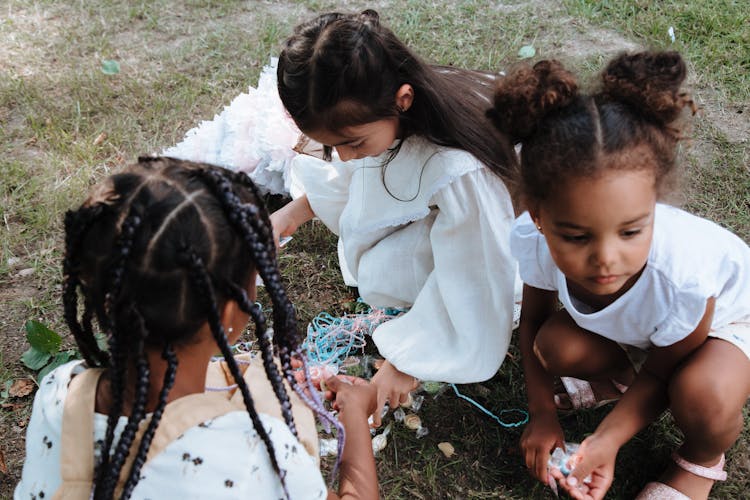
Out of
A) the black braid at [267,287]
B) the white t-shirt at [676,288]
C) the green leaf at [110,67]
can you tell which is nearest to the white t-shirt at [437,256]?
the white t-shirt at [676,288]

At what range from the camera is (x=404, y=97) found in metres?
1.84

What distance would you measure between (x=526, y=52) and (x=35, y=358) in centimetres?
236

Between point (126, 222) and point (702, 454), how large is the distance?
4.69 ft

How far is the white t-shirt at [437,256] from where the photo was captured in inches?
77.1

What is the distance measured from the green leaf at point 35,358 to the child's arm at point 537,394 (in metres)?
1.42

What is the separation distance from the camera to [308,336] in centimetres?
230

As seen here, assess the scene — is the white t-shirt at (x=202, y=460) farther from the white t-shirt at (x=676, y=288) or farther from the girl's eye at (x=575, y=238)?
the white t-shirt at (x=676, y=288)

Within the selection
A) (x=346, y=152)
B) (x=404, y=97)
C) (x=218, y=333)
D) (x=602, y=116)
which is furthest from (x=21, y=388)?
(x=602, y=116)

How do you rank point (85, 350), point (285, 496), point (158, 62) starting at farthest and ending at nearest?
point (158, 62) → point (85, 350) → point (285, 496)

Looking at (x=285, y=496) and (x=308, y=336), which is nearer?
(x=285, y=496)

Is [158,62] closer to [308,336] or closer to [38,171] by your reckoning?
[38,171]

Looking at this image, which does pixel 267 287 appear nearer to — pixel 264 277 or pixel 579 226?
pixel 264 277

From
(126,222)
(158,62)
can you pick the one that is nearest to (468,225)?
(126,222)

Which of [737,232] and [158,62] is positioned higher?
[158,62]
